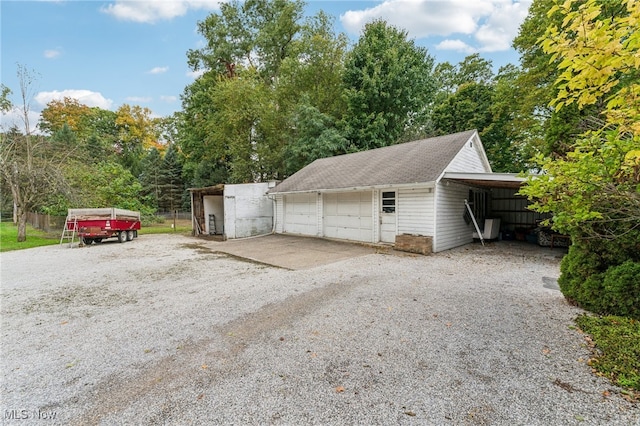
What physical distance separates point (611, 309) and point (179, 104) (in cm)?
3273

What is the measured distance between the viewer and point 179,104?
28.4 metres

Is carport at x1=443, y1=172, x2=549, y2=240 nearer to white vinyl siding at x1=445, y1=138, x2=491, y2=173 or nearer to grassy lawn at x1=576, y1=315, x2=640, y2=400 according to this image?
white vinyl siding at x1=445, y1=138, x2=491, y2=173

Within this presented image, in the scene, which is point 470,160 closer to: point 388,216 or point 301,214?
point 388,216

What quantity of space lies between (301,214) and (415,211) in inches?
233

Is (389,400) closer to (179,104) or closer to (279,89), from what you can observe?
(279,89)

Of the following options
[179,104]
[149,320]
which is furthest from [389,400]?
[179,104]

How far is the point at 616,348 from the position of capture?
3.03 m

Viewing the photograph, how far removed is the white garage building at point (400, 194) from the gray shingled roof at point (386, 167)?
0.03 metres

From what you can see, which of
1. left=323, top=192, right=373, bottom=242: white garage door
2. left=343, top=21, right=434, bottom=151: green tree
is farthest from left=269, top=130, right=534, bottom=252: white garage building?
left=343, top=21, right=434, bottom=151: green tree

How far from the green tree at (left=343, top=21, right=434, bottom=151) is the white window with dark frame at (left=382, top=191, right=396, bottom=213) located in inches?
386

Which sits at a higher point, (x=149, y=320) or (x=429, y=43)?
(x=429, y=43)

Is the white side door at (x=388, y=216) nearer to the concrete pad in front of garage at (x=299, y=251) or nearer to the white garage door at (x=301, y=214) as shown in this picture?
the concrete pad in front of garage at (x=299, y=251)

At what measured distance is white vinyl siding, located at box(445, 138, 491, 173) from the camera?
10.2 m

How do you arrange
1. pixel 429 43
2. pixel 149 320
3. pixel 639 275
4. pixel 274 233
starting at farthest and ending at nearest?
pixel 429 43 → pixel 274 233 → pixel 149 320 → pixel 639 275
